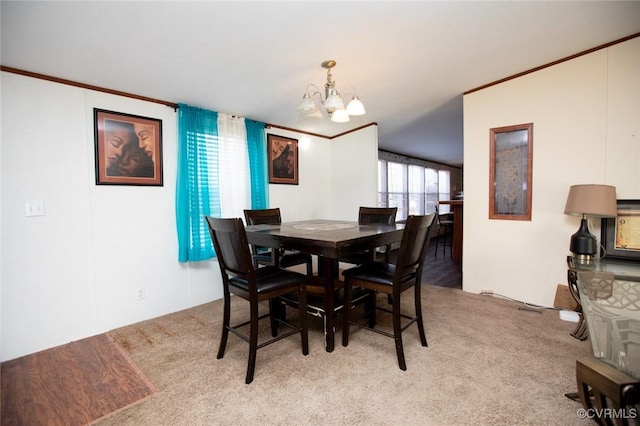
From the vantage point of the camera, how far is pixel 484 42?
225cm

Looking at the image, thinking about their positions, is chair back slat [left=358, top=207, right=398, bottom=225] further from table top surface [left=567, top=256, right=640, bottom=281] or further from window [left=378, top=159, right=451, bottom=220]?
window [left=378, top=159, right=451, bottom=220]

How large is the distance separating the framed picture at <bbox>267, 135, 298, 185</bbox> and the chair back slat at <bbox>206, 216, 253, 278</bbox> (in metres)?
2.04

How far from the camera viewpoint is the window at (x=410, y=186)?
5.97 m

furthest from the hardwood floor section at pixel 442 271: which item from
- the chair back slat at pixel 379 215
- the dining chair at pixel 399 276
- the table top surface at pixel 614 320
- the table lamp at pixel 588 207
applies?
the table top surface at pixel 614 320

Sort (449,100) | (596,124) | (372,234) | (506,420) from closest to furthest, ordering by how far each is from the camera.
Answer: (506,420), (372,234), (596,124), (449,100)

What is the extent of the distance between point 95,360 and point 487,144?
413cm

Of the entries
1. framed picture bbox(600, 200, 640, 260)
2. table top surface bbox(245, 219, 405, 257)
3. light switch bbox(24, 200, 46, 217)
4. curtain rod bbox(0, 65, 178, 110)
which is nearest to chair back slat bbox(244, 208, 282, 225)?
table top surface bbox(245, 219, 405, 257)

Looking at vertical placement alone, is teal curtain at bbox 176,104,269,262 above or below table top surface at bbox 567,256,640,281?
above

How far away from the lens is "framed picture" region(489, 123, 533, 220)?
9.33 ft

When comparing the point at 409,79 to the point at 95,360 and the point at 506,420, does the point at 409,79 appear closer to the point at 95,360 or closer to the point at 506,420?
the point at 506,420

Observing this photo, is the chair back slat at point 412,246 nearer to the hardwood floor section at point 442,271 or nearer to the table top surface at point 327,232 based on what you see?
the table top surface at point 327,232

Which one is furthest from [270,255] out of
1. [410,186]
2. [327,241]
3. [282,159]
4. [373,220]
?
[410,186]

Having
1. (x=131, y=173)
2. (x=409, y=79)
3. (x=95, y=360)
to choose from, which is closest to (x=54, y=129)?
(x=131, y=173)

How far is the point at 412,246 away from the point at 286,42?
68.2 inches
